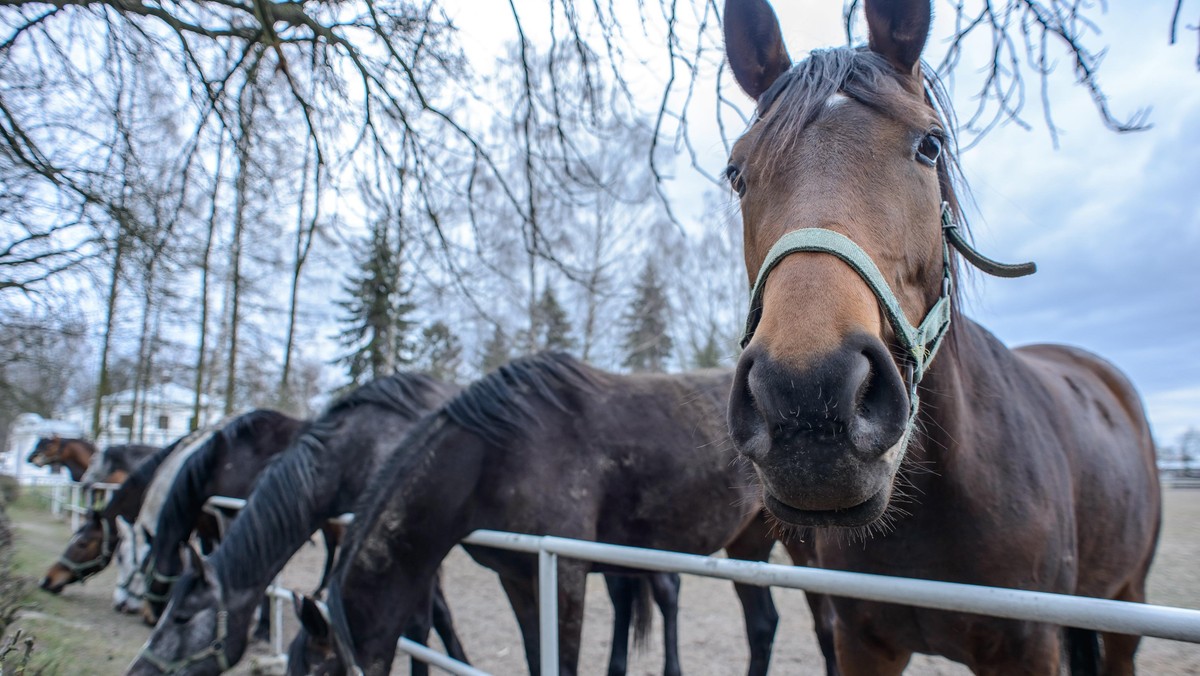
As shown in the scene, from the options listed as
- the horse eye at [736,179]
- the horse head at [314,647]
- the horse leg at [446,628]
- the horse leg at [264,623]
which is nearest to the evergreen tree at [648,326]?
the horse leg at [264,623]

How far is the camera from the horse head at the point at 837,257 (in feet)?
3.27

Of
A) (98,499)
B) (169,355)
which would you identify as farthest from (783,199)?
(169,355)

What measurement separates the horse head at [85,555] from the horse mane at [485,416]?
5.98m

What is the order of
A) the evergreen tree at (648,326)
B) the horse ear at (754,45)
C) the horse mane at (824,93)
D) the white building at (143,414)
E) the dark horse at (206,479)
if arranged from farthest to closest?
the white building at (143,414)
the evergreen tree at (648,326)
the dark horse at (206,479)
the horse ear at (754,45)
the horse mane at (824,93)

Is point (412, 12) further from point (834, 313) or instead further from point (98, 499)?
point (98, 499)

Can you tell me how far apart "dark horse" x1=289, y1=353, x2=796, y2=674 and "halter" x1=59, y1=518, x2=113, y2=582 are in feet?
19.3

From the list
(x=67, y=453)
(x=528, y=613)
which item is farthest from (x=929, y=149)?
(x=67, y=453)

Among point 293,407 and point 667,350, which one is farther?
point 293,407

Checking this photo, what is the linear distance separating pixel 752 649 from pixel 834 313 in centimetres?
364

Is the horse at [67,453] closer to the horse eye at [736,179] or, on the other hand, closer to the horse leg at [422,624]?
the horse leg at [422,624]

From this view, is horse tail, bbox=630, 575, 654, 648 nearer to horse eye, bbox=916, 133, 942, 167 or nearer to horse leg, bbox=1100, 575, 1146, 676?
horse leg, bbox=1100, 575, 1146, 676

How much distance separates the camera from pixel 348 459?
4492mm

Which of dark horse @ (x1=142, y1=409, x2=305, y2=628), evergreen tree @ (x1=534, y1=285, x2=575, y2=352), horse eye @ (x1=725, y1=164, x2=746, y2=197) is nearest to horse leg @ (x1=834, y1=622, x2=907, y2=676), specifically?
horse eye @ (x1=725, y1=164, x2=746, y2=197)

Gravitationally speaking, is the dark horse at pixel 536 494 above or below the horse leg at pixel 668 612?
above
